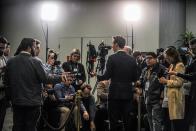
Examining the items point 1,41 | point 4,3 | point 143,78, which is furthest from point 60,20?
point 1,41

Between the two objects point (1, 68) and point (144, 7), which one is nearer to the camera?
point (1, 68)

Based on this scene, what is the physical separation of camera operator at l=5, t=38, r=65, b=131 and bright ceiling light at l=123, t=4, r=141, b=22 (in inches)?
251

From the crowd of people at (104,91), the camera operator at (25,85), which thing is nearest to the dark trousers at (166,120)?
the crowd of people at (104,91)

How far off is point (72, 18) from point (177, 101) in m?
6.36

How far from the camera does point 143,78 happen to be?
22.7 feet

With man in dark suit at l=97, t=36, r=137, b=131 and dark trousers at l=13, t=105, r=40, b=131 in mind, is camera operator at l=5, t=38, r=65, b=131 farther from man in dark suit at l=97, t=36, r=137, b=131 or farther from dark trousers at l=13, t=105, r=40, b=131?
man in dark suit at l=97, t=36, r=137, b=131

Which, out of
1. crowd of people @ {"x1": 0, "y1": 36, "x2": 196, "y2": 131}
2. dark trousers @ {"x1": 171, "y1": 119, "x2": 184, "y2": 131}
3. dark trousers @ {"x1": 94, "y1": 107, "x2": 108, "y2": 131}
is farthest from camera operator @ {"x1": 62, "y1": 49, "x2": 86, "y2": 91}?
dark trousers @ {"x1": 171, "y1": 119, "x2": 184, "y2": 131}

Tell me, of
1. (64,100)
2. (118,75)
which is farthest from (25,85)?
(64,100)

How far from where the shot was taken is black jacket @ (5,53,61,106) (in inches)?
195

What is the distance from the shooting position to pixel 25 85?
496 centimetres

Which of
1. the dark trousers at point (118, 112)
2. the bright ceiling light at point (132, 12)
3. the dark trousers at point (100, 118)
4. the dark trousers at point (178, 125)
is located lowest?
the dark trousers at point (100, 118)

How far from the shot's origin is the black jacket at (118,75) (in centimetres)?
562

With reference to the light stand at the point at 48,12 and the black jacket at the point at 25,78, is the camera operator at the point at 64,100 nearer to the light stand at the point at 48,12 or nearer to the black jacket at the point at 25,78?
the black jacket at the point at 25,78

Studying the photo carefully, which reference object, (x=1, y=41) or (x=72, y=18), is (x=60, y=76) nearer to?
(x=1, y=41)
